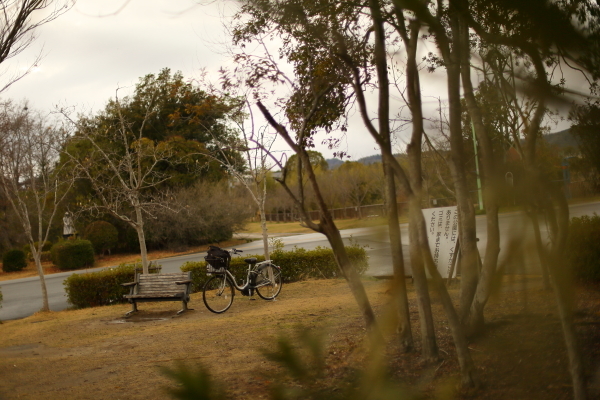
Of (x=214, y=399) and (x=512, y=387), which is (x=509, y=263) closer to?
(x=512, y=387)

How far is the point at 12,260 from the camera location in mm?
28281

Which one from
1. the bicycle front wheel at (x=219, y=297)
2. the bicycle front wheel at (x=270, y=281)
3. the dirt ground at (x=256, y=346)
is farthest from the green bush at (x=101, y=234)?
the bicycle front wheel at (x=270, y=281)

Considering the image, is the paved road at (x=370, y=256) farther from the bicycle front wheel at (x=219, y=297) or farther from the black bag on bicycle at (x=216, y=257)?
the black bag on bicycle at (x=216, y=257)

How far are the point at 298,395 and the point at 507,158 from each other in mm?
409

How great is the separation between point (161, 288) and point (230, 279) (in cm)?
144

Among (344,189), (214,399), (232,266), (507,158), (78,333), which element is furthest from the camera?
(232,266)

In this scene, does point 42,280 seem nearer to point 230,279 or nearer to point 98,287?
point 98,287

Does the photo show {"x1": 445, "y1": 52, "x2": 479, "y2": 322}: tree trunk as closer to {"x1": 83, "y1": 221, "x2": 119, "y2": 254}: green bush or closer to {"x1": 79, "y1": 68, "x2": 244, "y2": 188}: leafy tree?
{"x1": 79, "y1": 68, "x2": 244, "y2": 188}: leafy tree

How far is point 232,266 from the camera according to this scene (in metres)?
12.9

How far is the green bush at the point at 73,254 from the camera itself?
26328mm

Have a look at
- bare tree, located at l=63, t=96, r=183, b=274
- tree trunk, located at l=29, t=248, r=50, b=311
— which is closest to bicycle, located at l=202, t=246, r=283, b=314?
bare tree, located at l=63, t=96, r=183, b=274

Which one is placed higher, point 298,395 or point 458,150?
point 458,150

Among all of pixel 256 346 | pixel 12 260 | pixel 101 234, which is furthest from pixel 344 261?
pixel 12 260

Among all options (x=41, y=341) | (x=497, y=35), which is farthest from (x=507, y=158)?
(x=41, y=341)
